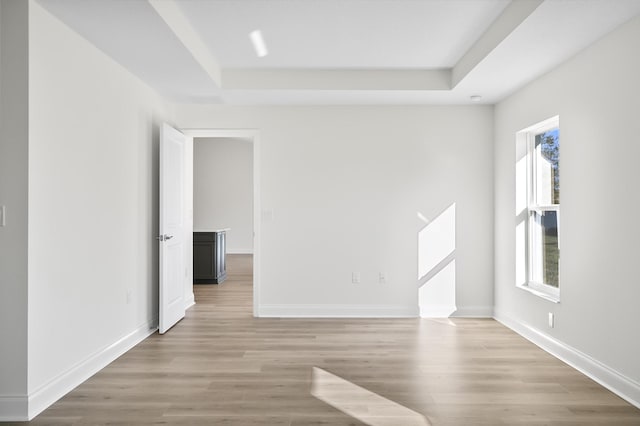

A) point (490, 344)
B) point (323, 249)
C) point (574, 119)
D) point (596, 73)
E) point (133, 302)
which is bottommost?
point (490, 344)

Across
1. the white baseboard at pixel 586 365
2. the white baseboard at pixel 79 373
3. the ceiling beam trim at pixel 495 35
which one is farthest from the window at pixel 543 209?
the white baseboard at pixel 79 373

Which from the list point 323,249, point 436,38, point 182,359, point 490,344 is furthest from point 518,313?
point 182,359

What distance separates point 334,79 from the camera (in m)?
4.62

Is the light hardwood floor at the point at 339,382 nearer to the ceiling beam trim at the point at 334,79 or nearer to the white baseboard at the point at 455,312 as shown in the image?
the white baseboard at the point at 455,312

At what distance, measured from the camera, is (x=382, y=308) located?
5242mm

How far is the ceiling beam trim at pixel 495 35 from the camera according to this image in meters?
2.94

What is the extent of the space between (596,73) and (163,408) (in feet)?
12.2

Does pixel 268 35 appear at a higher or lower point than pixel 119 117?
higher
